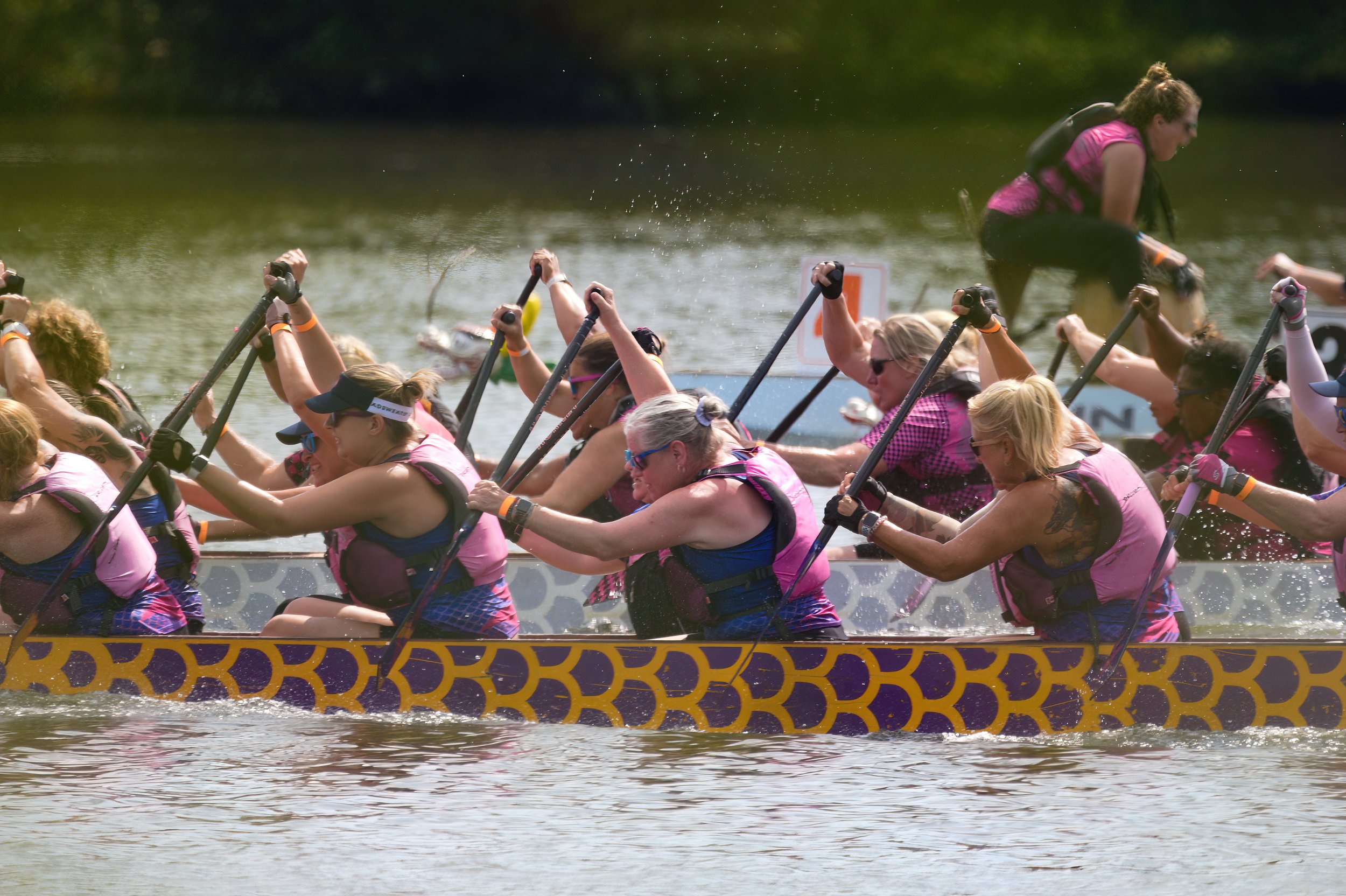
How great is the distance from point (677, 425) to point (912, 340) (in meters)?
1.72

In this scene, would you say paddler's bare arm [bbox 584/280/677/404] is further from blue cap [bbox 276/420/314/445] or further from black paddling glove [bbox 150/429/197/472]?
black paddling glove [bbox 150/429/197/472]

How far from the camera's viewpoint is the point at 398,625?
5.73 metres

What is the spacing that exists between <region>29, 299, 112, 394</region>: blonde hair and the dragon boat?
48.9 inches

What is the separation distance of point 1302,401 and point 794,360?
9166mm

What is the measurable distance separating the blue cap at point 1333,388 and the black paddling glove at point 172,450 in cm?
334

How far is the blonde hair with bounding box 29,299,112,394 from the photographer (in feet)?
21.8

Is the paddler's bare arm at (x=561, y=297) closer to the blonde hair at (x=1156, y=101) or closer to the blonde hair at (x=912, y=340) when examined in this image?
the blonde hair at (x=912, y=340)

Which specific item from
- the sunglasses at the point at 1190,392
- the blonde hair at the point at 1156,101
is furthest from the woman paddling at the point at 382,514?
the blonde hair at the point at 1156,101

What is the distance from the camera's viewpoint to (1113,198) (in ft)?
28.7

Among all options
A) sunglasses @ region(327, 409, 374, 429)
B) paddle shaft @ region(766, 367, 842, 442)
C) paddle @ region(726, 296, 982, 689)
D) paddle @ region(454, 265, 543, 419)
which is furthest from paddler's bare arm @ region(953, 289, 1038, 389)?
sunglasses @ region(327, 409, 374, 429)

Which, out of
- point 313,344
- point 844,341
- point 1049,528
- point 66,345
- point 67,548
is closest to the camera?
point 1049,528

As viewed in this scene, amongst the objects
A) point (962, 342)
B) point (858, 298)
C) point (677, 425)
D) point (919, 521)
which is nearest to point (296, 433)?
point (677, 425)

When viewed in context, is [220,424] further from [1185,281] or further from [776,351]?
[1185,281]

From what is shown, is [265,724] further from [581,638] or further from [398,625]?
[581,638]
